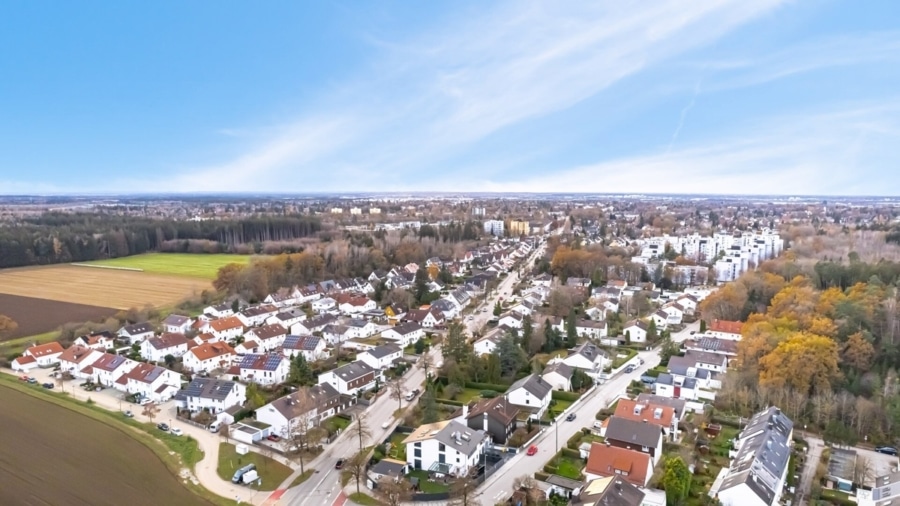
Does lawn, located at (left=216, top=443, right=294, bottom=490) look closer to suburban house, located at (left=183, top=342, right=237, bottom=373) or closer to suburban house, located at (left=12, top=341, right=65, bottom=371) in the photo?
suburban house, located at (left=183, top=342, right=237, bottom=373)

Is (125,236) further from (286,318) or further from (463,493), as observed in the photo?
(463,493)

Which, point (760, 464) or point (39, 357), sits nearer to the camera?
point (760, 464)

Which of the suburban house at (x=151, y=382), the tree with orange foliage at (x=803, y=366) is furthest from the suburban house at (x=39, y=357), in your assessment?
the tree with orange foliage at (x=803, y=366)

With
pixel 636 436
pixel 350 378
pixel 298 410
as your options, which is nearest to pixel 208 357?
pixel 350 378

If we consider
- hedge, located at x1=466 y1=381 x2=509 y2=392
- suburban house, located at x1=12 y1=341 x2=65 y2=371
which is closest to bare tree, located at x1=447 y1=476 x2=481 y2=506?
hedge, located at x1=466 y1=381 x2=509 y2=392

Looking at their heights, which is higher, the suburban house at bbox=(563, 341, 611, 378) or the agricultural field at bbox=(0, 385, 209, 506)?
the suburban house at bbox=(563, 341, 611, 378)

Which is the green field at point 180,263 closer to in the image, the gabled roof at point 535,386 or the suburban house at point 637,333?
the gabled roof at point 535,386
